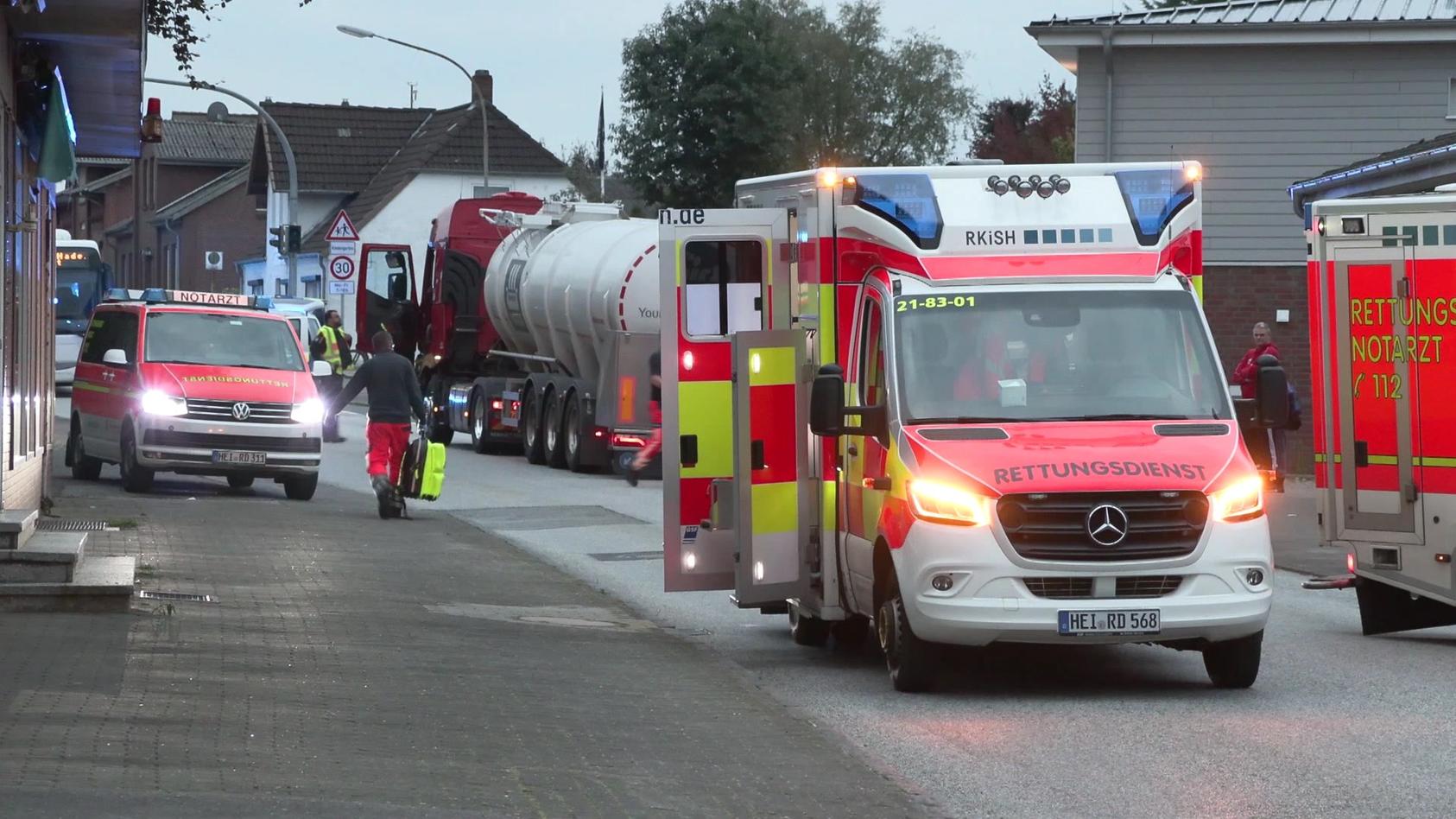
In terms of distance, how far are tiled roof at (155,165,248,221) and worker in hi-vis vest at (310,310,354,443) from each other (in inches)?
2214

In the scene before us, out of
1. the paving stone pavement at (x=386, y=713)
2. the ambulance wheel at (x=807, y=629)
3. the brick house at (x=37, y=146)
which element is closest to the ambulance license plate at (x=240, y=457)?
the brick house at (x=37, y=146)

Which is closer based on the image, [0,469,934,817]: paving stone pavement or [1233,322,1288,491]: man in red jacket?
[0,469,934,817]: paving stone pavement

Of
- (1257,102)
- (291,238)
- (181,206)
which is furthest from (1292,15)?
(181,206)

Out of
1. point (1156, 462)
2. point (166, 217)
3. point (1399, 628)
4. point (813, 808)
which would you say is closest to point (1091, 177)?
point (1156, 462)

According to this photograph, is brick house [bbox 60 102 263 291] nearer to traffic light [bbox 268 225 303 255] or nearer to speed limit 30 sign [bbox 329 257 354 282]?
traffic light [bbox 268 225 303 255]

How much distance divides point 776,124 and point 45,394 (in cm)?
5448

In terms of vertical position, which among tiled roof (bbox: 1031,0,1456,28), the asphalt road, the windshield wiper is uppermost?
tiled roof (bbox: 1031,0,1456,28)

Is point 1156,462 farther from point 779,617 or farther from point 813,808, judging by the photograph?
point 779,617

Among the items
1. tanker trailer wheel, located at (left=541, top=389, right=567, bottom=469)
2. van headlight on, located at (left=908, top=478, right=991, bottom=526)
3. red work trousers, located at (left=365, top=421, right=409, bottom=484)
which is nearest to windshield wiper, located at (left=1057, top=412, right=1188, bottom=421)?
van headlight on, located at (left=908, top=478, right=991, bottom=526)

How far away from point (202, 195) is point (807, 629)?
8066 cm

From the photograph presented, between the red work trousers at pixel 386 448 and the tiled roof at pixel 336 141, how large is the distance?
55.9m

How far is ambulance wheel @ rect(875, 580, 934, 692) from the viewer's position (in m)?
10.7

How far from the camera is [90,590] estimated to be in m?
12.3

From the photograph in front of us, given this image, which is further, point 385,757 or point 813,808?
point 385,757
